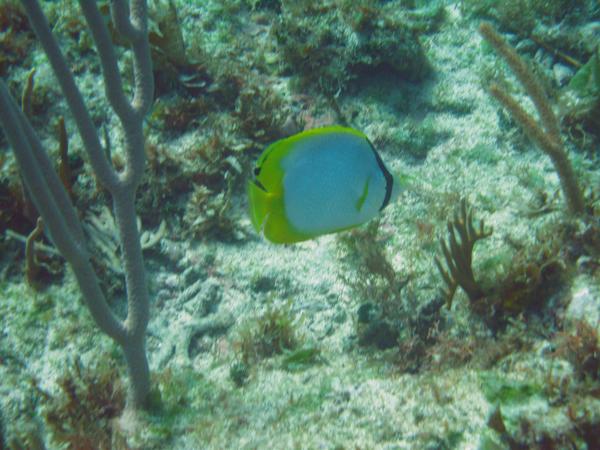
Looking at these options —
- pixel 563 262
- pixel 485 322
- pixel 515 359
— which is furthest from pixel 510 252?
pixel 515 359

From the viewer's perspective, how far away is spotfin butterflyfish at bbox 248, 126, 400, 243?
2.05 m

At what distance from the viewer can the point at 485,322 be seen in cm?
337

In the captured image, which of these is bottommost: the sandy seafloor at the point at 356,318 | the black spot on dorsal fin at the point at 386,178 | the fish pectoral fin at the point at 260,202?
the sandy seafloor at the point at 356,318

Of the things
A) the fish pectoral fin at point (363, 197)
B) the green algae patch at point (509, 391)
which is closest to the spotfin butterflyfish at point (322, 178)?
the fish pectoral fin at point (363, 197)

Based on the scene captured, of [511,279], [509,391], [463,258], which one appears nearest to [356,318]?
[463,258]

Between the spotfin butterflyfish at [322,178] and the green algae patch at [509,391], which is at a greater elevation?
the spotfin butterflyfish at [322,178]

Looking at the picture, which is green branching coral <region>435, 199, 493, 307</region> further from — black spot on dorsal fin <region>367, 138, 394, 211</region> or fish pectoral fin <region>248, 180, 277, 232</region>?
fish pectoral fin <region>248, 180, 277, 232</region>

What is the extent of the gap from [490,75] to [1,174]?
5630 millimetres

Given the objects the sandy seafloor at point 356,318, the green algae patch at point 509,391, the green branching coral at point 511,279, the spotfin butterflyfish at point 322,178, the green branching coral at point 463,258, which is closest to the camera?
the spotfin butterflyfish at point 322,178

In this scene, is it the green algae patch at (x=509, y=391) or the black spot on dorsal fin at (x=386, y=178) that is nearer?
the black spot on dorsal fin at (x=386, y=178)

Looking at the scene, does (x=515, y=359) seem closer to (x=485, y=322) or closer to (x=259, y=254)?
(x=485, y=322)

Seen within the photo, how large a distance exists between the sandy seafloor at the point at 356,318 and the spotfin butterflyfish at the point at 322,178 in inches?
54.7

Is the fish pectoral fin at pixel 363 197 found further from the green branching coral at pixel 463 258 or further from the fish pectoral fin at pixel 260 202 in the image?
the green branching coral at pixel 463 258

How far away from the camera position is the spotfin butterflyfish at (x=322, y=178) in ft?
6.72
